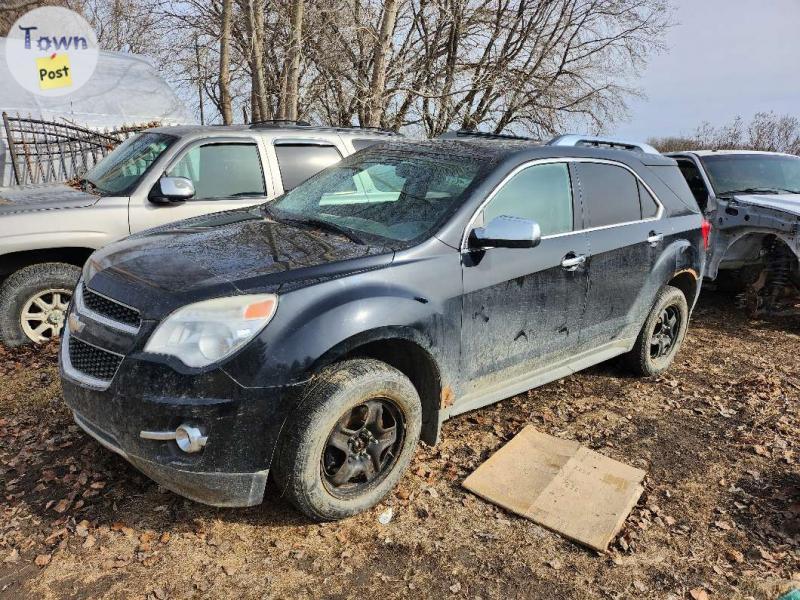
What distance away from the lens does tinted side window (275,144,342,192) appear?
5719 mm

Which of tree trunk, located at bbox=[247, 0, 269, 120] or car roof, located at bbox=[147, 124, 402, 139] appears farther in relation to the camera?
tree trunk, located at bbox=[247, 0, 269, 120]

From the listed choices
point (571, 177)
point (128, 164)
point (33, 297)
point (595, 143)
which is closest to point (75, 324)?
point (33, 297)

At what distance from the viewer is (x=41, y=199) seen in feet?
15.8

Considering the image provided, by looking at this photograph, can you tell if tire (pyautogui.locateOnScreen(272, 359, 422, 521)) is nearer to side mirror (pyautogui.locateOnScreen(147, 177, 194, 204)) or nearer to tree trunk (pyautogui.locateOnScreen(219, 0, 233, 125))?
side mirror (pyautogui.locateOnScreen(147, 177, 194, 204))

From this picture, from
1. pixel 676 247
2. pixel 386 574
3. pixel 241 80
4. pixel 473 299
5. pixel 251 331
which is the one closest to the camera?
pixel 251 331

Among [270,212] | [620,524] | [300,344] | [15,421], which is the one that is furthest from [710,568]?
[15,421]

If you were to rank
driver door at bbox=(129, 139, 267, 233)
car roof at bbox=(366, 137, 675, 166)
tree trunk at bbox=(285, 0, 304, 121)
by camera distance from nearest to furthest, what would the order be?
car roof at bbox=(366, 137, 675, 166)
driver door at bbox=(129, 139, 267, 233)
tree trunk at bbox=(285, 0, 304, 121)

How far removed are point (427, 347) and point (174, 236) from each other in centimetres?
152

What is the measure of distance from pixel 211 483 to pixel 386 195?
1.88 m

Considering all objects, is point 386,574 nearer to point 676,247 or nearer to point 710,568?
point 710,568

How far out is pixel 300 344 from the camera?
8.44 ft

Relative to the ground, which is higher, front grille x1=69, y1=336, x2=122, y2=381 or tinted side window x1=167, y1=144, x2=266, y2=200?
tinted side window x1=167, y1=144, x2=266, y2=200

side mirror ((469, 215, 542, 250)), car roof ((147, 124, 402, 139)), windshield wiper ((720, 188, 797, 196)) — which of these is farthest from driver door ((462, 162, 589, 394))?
windshield wiper ((720, 188, 797, 196))

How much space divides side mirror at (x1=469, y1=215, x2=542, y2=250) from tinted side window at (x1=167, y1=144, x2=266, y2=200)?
3044mm
